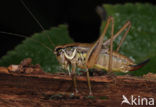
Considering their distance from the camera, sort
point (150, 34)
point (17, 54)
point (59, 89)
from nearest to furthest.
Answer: point (59, 89) → point (17, 54) → point (150, 34)

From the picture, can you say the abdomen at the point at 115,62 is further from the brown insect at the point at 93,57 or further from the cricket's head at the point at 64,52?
the cricket's head at the point at 64,52

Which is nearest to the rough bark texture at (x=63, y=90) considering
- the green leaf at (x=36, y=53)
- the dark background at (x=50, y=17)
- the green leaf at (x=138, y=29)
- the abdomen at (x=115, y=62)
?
the abdomen at (x=115, y=62)

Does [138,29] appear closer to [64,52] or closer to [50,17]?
[64,52]

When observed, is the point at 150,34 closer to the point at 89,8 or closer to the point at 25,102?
the point at 89,8

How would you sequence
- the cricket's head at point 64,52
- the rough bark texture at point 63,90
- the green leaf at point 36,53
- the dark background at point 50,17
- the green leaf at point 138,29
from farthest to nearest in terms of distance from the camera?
the dark background at point 50,17
the green leaf at point 138,29
the green leaf at point 36,53
the cricket's head at point 64,52
the rough bark texture at point 63,90

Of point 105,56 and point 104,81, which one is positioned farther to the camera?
point 105,56

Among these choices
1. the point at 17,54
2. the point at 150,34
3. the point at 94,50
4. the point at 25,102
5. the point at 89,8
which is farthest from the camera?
the point at 89,8

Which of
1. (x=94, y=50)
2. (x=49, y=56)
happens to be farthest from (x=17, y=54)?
(x=94, y=50)
